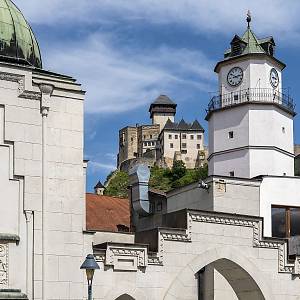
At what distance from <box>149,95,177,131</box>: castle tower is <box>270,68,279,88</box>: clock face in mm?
125776

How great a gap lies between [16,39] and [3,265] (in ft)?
21.2

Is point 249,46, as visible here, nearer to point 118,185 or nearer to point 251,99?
point 251,99

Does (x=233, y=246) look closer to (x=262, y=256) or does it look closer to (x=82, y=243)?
(x=262, y=256)

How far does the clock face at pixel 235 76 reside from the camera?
50.3m

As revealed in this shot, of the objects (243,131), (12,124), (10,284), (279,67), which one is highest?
(279,67)

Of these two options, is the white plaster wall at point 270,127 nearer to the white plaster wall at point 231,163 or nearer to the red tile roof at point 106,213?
the white plaster wall at point 231,163

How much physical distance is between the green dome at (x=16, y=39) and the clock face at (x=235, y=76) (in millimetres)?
26091

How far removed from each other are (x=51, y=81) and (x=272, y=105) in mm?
26983

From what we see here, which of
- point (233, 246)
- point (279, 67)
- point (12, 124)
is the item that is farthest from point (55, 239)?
point (279, 67)

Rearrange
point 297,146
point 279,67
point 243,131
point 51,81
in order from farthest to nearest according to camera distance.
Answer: point 297,146, point 279,67, point 243,131, point 51,81

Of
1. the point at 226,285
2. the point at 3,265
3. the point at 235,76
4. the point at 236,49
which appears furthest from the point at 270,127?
the point at 3,265

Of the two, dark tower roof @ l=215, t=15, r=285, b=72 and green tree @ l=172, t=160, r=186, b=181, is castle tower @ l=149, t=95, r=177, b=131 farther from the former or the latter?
dark tower roof @ l=215, t=15, r=285, b=72

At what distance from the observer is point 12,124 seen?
2239 centimetres

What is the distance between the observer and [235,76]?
50.8 meters
